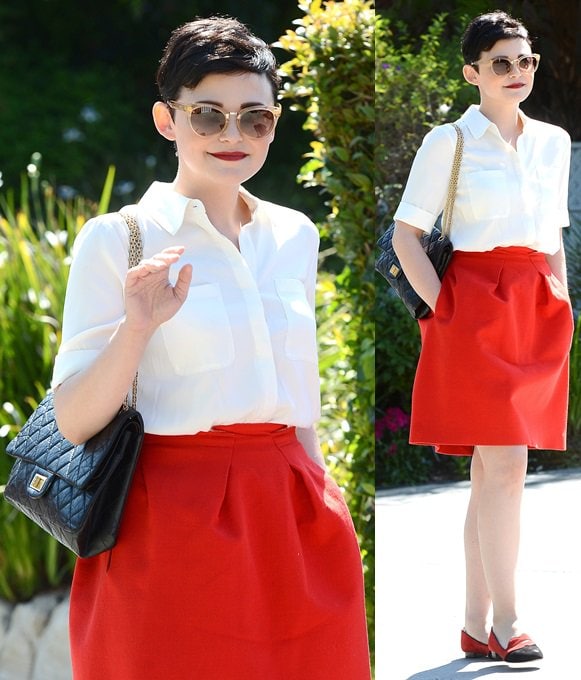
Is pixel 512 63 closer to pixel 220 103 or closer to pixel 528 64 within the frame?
pixel 528 64

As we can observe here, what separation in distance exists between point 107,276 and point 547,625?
1.07 m

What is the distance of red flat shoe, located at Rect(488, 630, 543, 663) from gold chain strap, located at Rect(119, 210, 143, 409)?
0.92m

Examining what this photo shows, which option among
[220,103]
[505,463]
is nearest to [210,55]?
[220,103]

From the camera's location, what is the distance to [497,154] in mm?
2338

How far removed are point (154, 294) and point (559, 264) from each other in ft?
2.72

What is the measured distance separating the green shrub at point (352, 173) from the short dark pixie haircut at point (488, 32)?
1260 millimetres

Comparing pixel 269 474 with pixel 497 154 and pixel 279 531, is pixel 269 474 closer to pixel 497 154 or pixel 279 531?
pixel 279 531

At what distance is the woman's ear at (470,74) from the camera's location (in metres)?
2.39

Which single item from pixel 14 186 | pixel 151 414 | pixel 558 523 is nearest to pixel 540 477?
pixel 558 523

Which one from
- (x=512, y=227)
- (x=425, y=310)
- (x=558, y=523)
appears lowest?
(x=558, y=523)

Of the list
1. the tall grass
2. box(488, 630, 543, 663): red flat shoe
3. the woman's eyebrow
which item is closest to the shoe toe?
box(488, 630, 543, 663): red flat shoe

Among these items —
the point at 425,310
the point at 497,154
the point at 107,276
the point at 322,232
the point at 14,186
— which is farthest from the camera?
the point at 14,186

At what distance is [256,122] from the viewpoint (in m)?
1.99

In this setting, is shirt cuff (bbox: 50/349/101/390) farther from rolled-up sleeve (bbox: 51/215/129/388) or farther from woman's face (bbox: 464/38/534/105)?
woman's face (bbox: 464/38/534/105)
